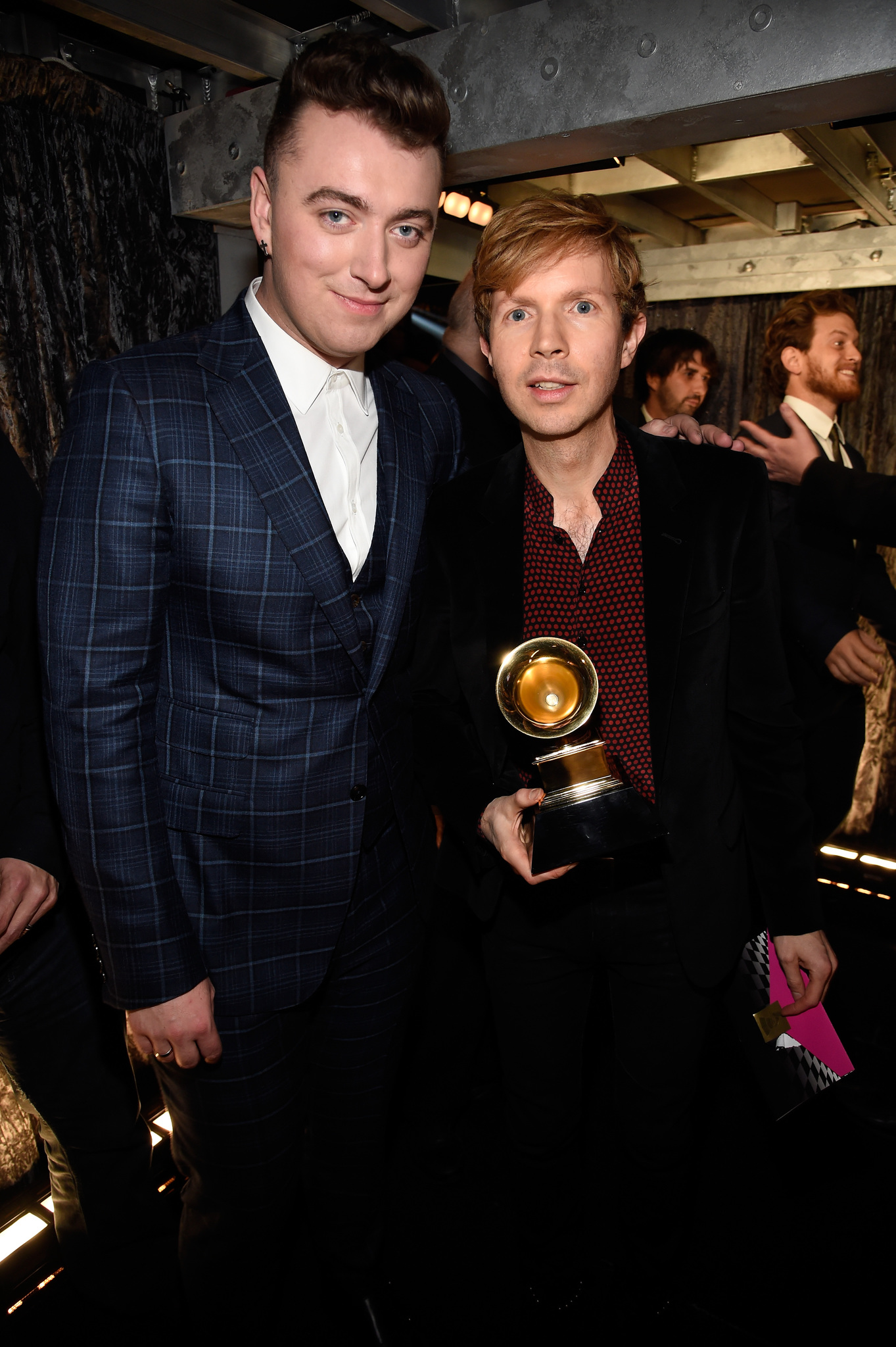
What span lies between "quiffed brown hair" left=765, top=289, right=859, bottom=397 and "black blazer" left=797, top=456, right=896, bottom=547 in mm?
1265

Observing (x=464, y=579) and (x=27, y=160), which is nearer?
(x=464, y=579)

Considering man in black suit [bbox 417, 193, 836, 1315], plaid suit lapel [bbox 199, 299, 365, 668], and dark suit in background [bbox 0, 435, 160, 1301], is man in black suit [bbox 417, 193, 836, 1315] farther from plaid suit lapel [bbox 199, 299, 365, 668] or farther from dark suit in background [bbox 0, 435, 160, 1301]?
dark suit in background [bbox 0, 435, 160, 1301]

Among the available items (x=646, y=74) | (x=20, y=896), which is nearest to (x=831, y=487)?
(x=646, y=74)

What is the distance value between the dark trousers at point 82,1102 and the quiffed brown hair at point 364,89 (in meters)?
1.86

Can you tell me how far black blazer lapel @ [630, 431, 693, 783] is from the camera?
173 cm

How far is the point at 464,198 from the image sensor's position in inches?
163

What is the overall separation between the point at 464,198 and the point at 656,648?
3.35 metres

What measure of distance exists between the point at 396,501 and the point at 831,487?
1.91 meters

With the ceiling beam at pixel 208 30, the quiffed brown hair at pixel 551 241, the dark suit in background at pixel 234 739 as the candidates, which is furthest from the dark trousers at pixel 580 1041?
the ceiling beam at pixel 208 30

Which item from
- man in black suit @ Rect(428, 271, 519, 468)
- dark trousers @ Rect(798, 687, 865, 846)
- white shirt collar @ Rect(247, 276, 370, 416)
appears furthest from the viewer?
dark trousers @ Rect(798, 687, 865, 846)

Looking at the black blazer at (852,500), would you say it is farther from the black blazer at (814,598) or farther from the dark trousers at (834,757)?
the dark trousers at (834,757)

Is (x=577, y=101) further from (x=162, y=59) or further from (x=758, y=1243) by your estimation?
(x=758, y=1243)

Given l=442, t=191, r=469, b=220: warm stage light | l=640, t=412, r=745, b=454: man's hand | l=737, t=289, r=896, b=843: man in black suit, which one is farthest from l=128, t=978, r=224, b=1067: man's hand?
l=442, t=191, r=469, b=220: warm stage light

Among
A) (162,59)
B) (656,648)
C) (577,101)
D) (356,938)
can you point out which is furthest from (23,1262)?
(162,59)
